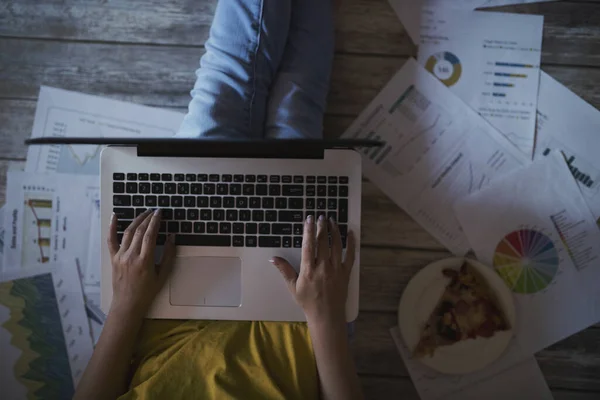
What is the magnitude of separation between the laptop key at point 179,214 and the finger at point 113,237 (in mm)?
84

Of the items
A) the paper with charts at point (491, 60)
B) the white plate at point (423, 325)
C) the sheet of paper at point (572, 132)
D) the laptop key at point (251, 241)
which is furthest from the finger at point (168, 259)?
the sheet of paper at point (572, 132)

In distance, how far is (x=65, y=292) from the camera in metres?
0.89

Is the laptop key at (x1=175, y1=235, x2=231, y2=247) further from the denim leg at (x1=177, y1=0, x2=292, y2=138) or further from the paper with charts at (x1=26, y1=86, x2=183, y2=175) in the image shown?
the paper with charts at (x1=26, y1=86, x2=183, y2=175)

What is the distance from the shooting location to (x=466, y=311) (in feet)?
2.78

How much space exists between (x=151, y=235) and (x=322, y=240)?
23 cm

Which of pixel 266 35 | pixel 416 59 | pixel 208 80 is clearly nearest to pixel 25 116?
pixel 208 80

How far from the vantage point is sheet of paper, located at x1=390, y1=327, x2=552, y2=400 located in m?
0.87

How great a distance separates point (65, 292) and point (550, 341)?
0.92 m

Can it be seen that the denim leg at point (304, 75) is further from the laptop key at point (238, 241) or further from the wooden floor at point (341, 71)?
the laptop key at point (238, 241)

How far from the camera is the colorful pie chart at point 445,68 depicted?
0.86 metres

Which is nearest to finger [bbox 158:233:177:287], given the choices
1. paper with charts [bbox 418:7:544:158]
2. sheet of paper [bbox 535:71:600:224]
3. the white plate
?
the white plate

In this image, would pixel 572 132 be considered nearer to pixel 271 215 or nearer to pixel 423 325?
pixel 423 325

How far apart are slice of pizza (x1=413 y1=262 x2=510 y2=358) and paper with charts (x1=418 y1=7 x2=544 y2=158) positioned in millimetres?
263

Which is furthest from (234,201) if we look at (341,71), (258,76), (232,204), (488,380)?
(488,380)
